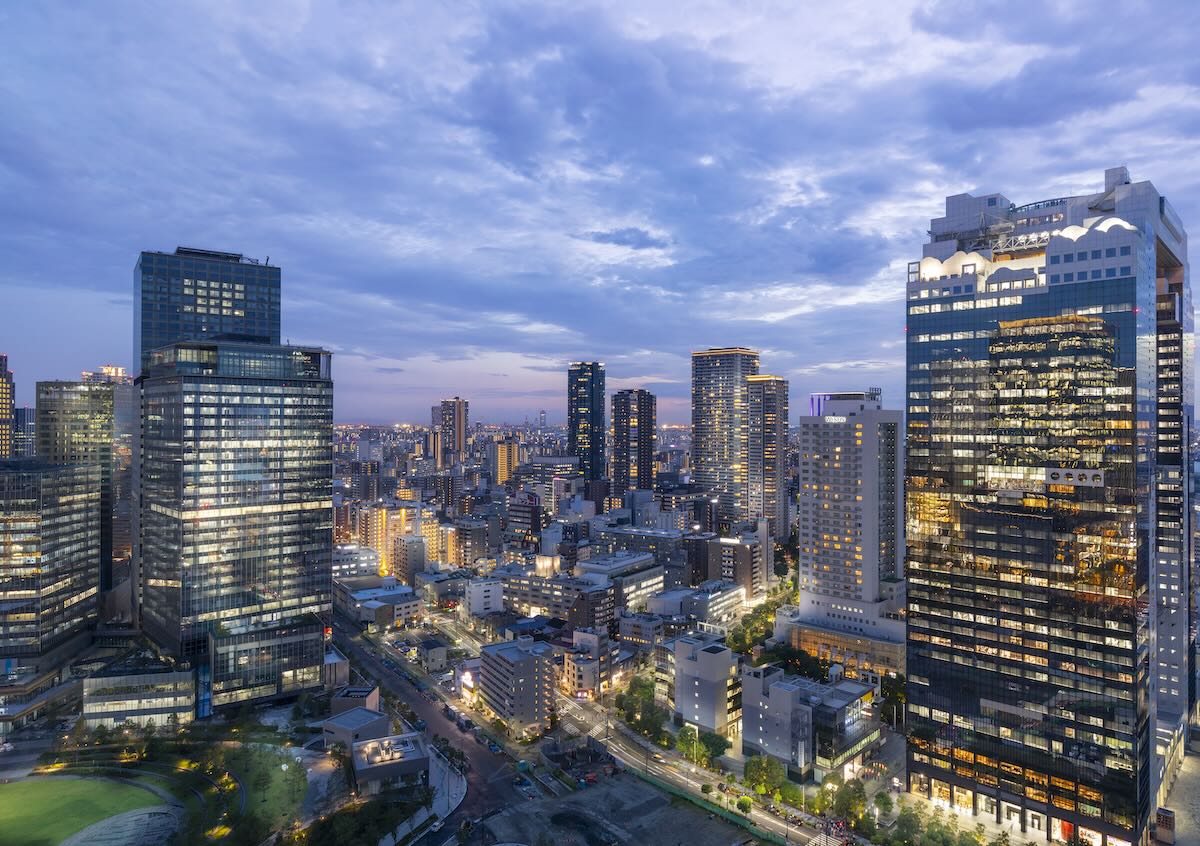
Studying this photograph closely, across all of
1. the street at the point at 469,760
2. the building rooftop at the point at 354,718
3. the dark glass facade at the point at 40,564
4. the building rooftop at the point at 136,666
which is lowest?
the street at the point at 469,760

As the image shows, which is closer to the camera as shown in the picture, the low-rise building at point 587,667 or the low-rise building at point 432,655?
the low-rise building at point 587,667

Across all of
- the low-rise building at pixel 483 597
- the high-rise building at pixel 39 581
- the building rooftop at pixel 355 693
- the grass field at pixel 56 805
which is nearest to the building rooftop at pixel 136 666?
the high-rise building at pixel 39 581

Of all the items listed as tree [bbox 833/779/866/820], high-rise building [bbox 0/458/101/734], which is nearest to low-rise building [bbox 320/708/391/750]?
high-rise building [bbox 0/458/101/734]

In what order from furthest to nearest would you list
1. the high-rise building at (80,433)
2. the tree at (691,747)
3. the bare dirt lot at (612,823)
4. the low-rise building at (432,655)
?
the high-rise building at (80,433), the low-rise building at (432,655), the tree at (691,747), the bare dirt lot at (612,823)

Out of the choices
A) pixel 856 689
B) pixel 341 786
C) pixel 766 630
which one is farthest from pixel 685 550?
pixel 341 786

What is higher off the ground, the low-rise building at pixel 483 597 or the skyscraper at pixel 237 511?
the skyscraper at pixel 237 511

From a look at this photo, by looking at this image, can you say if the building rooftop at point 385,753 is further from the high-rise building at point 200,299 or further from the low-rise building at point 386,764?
the high-rise building at point 200,299

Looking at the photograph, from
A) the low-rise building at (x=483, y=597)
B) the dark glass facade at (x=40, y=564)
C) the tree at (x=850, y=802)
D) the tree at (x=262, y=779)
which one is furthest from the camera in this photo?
the low-rise building at (x=483, y=597)

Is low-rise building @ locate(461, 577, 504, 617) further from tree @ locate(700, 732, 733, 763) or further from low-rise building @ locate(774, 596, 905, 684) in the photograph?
tree @ locate(700, 732, 733, 763)
